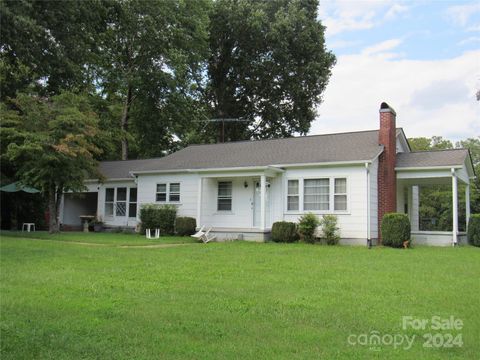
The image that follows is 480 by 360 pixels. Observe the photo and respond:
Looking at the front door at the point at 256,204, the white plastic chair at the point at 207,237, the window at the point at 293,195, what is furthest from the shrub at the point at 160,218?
the window at the point at 293,195

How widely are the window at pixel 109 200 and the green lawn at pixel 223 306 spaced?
13.8m

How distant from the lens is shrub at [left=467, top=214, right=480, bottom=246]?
17820mm

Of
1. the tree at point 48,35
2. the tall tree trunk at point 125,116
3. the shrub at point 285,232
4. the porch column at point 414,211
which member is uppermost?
the tall tree trunk at point 125,116

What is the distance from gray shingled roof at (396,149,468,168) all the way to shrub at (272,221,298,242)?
4977 mm

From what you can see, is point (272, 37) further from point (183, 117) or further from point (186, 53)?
point (183, 117)

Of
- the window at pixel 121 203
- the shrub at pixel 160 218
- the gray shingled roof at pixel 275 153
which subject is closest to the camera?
the gray shingled roof at pixel 275 153

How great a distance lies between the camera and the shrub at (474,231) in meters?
17.8

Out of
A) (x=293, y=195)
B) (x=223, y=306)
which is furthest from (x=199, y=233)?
(x=223, y=306)

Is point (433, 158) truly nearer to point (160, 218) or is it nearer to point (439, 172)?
point (439, 172)

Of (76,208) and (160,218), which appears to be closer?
(160,218)

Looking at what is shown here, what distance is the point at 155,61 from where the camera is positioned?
112ft

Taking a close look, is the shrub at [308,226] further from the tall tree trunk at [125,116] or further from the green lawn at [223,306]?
the tall tree trunk at [125,116]

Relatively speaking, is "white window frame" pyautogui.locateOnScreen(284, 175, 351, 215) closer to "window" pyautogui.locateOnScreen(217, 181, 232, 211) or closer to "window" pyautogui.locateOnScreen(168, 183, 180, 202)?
"window" pyautogui.locateOnScreen(217, 181, 232, 211)

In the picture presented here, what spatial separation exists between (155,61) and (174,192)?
15.2 metres
